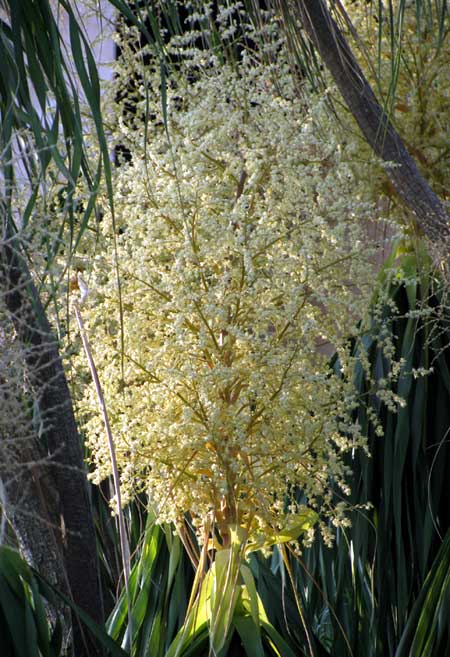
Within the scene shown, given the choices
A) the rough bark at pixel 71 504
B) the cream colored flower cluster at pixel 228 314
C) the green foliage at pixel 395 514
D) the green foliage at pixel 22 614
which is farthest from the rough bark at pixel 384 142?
the green foliage at pixel 22 614

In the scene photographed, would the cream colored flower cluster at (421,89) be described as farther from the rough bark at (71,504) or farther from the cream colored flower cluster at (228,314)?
the rough bark at (71,504)

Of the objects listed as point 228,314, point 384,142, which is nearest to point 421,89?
point 384,142

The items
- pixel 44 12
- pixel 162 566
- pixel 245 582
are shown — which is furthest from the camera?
pixel 162 566

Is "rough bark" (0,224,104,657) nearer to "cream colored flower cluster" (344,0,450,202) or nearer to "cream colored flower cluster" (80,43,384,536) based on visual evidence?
"cream colored flower cluster" (80,43,384,536)

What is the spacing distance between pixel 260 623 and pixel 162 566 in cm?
46

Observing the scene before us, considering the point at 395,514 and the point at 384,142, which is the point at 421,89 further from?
the point at 395,514

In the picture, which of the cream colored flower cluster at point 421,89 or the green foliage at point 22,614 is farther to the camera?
the cream colored flower cluster at point 421,89

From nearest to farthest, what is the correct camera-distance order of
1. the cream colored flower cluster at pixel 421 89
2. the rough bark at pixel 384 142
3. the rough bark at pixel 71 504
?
the rough bark at pixel 71 504 < the rough bark at pixel 384 142 < the cream colored flower cluster at pixel 421 89

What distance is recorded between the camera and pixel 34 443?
1.28 metres

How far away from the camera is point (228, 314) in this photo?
1384 millimetres

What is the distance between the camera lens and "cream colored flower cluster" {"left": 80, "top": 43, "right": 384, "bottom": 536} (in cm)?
133

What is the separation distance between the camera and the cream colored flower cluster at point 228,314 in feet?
4.35

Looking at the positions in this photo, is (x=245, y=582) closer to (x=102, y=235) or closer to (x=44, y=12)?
(x=102, y=235)

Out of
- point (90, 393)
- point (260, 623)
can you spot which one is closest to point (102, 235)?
point (90, 393)
